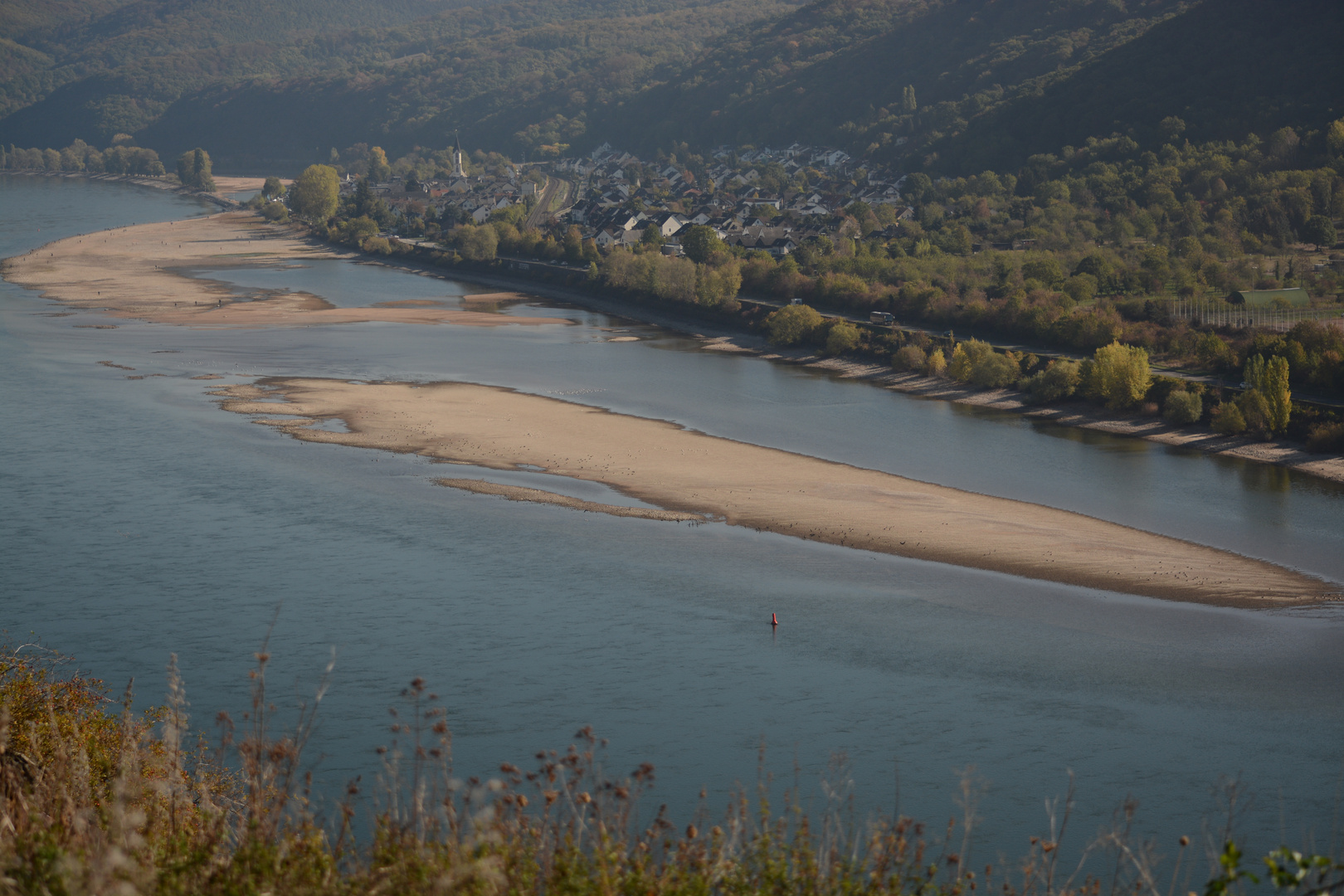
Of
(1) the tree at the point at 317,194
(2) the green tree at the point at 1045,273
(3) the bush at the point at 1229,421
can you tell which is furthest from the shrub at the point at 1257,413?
(1) the tree at the point at 317,194

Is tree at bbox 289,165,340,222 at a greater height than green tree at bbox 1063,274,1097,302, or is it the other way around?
tree at bbox 289,165,340,222

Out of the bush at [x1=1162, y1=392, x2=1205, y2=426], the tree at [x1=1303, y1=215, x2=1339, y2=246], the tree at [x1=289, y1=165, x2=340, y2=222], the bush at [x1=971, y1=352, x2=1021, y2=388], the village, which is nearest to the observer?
the bush at [x1=1162, y1=392, x2=1205, y2=426]

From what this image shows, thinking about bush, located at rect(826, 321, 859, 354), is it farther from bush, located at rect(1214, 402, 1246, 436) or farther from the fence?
bush, located at rect(1214, 402, 1246, 436)

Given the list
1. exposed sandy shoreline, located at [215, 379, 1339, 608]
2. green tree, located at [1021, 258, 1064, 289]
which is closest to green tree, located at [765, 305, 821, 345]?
green tree, located at [1021, 258, 1064, 289]

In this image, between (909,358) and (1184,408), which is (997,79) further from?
(1184,408)

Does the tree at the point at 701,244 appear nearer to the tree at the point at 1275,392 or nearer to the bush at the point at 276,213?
the tree at the point at 1275,392

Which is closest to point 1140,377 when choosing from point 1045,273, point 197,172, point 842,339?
point 842,339

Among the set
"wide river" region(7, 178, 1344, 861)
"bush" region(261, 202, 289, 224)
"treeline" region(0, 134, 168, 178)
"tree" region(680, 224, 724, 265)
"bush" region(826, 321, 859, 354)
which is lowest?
"wide river" region(7, 178, 1344, 861)
